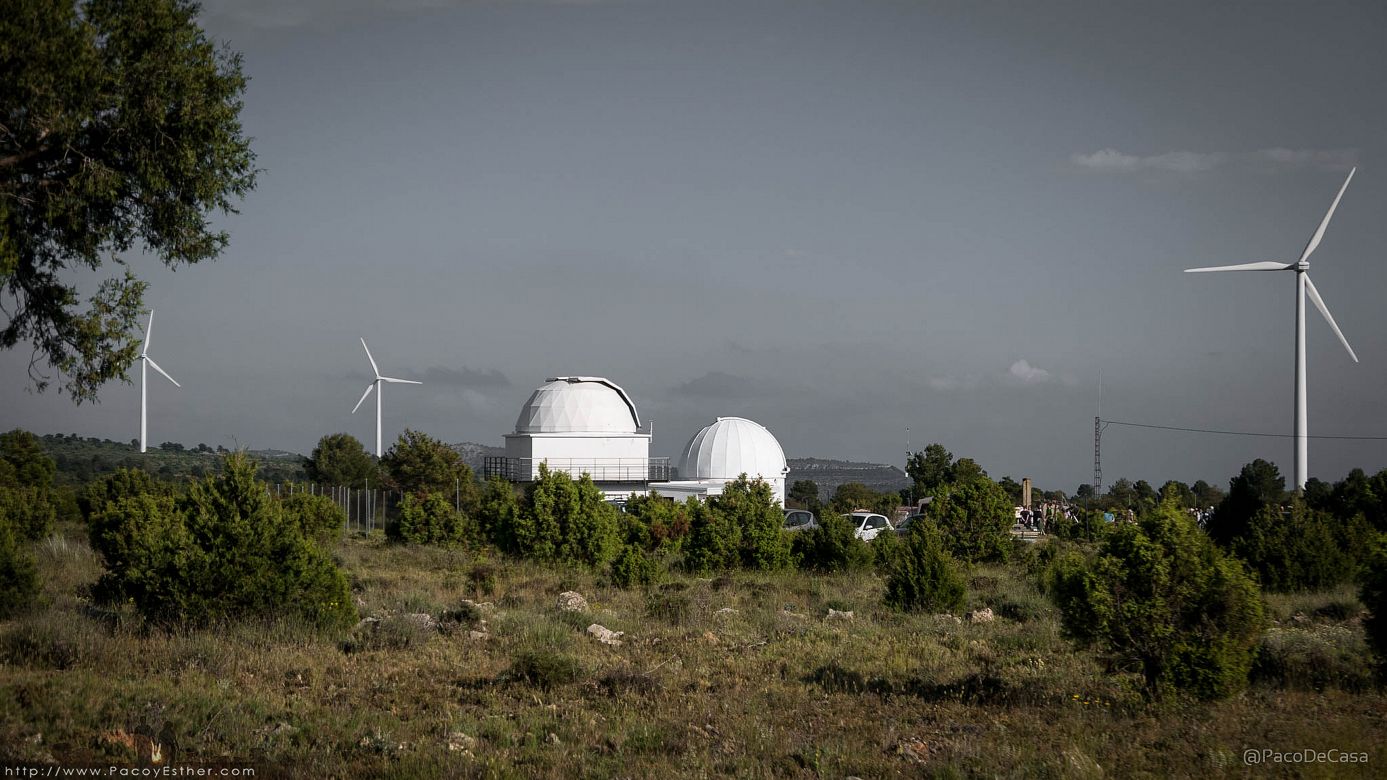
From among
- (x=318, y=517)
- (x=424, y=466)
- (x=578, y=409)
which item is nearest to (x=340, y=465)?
(x=424, y=466)

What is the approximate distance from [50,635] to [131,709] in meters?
3.53

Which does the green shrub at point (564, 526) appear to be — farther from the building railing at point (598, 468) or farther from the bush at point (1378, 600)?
the building railing at point (598, 468)

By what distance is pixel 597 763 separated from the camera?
7344 mm

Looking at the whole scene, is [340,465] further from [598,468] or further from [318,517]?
[318,517]

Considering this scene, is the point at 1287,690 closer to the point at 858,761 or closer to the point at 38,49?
the point at 858,761

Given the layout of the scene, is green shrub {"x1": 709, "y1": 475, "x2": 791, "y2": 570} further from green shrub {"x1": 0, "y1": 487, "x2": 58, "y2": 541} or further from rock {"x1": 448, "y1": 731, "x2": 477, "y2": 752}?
green shrub {"x1": 0, "y1": 487, "x2": 58, "y2": 541}

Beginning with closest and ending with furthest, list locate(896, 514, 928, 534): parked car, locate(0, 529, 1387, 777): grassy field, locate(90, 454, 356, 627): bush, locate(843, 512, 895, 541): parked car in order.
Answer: locate(0, 529, 1387, 777): grassy field, locate(90, 454, 356, 627): bush, locate(896, 514, 928, 534): parked car, locate(843, 512, 895, 541): parked car

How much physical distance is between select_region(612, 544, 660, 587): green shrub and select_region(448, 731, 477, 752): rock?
1231 cm

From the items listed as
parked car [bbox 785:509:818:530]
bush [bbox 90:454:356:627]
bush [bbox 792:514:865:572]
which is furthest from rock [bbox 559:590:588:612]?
parked car [bbox 785:509:818:530]

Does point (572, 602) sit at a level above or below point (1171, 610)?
below

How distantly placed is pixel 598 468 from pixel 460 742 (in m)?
48.7

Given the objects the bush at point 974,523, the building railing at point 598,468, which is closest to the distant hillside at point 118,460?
the building railing at point 598,468

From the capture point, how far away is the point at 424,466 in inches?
2100

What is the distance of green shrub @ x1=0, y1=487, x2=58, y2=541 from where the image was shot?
2444cm
